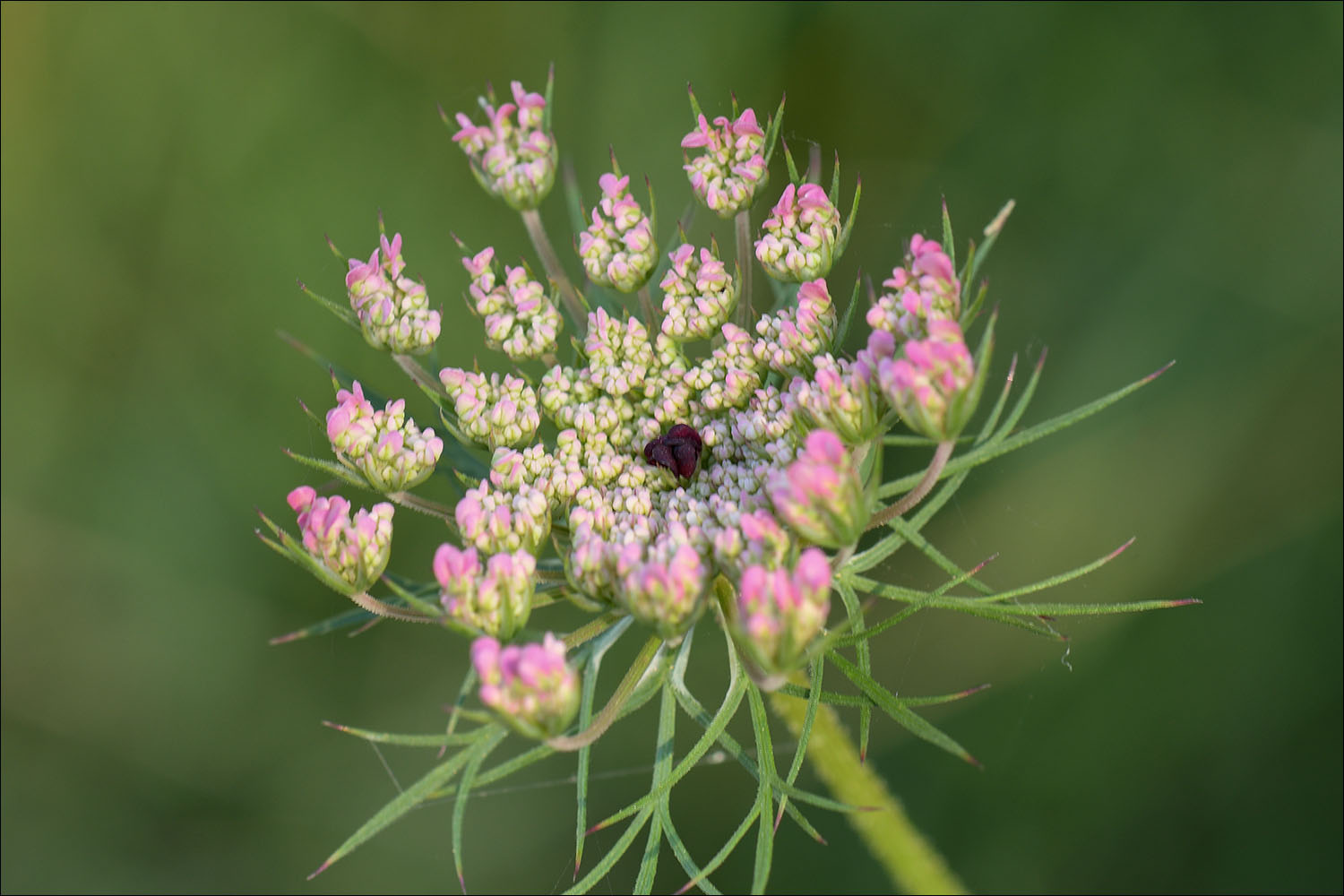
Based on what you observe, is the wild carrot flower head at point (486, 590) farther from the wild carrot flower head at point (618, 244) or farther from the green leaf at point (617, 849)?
the wild carrot flower head at point (618, 244)

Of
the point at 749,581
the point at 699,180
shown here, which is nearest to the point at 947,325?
the point at 749,581

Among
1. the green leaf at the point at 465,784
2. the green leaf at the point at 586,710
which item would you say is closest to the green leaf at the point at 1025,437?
the green leaf at the point at 586,710

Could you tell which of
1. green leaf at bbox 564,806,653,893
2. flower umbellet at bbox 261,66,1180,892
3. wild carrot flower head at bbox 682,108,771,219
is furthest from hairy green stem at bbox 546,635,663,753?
wild carrot flower head at bbox 682,108,771,219

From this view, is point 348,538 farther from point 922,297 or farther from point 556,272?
point 922,297

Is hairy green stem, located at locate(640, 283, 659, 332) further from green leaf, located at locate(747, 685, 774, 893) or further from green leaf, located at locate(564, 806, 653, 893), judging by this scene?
green leaf, located at locate(564, 806, 653, 893)

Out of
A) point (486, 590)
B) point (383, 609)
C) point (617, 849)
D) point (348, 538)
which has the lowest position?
point (617, 849)

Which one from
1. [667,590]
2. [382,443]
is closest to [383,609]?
[382,443]

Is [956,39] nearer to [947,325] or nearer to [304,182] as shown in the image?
[947,325]
